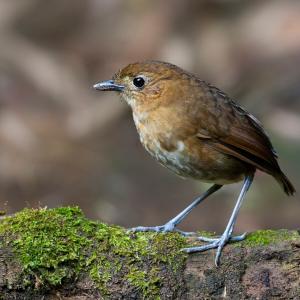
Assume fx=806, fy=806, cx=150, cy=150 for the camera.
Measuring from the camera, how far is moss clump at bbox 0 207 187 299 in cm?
404

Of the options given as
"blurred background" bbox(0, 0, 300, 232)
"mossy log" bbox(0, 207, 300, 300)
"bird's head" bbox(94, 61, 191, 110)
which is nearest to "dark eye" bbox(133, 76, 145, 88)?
"bird's head" bbox(94, 61, 191, 110)

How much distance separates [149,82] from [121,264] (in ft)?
4.06

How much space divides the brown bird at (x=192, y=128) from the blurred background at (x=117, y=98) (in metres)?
3.72

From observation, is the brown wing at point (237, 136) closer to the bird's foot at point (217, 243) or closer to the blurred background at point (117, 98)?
the bird's foot at point (217, 243)

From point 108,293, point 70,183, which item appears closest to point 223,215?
point 70,183

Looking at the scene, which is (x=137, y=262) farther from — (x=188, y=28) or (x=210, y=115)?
(x=188, y=28)

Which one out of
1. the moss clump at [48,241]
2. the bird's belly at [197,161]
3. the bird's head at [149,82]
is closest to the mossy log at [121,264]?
the moss clump at [48,241]

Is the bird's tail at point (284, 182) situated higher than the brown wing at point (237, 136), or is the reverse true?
the brown wing at point (237, 136)

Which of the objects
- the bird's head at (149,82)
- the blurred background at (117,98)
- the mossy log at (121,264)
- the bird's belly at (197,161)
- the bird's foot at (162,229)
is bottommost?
the mossy log at (121,264)

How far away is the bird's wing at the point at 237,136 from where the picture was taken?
4.62 m

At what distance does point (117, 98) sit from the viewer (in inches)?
401

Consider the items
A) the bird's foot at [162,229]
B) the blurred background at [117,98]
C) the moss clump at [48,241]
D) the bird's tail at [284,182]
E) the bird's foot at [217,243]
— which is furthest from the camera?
the blurred background at [117,98]

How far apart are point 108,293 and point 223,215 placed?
4.84 metres

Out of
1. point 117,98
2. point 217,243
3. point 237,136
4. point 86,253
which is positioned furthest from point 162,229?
point 117,98
